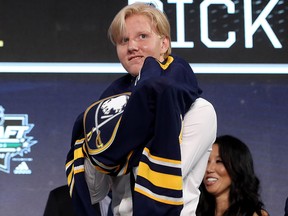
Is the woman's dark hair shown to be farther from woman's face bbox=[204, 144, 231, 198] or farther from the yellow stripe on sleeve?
the yellow stripe on sleeve

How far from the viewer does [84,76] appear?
3521 millimetres

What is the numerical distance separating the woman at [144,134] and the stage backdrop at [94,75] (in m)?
1.55

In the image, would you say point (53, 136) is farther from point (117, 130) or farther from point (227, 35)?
point (117, 130)

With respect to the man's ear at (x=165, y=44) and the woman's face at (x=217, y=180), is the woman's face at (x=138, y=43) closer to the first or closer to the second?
the man's ear at (x=165, y=44)

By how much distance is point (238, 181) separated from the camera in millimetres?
3324

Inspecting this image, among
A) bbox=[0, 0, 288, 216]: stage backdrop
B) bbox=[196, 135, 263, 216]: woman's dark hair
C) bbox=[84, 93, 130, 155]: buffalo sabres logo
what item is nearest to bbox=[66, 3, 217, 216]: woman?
bbox=[84, 93, 130, 155]: buffalo sabres logo

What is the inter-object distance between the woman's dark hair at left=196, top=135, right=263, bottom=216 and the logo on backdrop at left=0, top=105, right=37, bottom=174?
0.82 metres

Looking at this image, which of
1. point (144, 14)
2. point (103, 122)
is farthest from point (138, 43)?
point (103, 122)

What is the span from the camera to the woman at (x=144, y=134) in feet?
5.58

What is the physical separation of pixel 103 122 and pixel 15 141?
5.50 ft

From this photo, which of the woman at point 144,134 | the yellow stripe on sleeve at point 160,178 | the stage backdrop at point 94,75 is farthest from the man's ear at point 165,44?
the stage backdrop at point 94,75

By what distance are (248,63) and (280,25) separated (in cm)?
25

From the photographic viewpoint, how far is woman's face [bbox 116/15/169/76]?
1.90 metres

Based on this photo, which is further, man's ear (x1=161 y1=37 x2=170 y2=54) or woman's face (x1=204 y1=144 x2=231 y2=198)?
woman's face (x1=204 y1=144 x2=231 y2=198)
